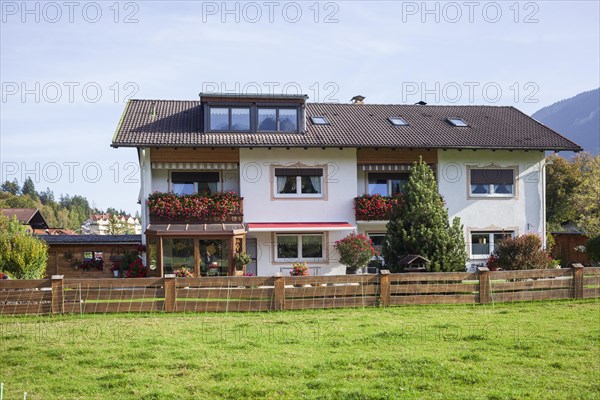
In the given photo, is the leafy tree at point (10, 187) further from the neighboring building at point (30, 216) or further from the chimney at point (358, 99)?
the chimney at point (358, 99)

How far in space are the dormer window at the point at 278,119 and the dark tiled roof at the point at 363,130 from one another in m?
0.45

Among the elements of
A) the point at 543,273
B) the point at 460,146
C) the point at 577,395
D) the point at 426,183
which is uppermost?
the point at 460,146

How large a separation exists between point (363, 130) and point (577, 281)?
12290 millimetres

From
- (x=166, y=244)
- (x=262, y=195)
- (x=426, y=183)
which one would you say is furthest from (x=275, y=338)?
(x=262, y=195)

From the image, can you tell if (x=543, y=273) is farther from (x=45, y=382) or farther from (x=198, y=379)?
(x=45, y=382)

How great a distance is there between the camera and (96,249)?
100ft

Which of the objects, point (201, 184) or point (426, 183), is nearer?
point (426, 183)

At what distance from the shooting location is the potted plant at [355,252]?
2402 centimetres

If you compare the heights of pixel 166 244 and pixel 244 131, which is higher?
pixel 244 131

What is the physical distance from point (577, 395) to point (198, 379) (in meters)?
5.35

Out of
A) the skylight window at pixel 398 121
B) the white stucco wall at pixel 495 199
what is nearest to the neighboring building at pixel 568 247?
the white stucco wall at pixel 495 199

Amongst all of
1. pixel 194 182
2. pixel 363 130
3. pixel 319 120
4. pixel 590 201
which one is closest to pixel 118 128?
pixel 194 182

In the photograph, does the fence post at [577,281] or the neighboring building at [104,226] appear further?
the neighboring building at [104,226]

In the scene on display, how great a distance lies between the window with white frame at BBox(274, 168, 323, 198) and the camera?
86.6ft
